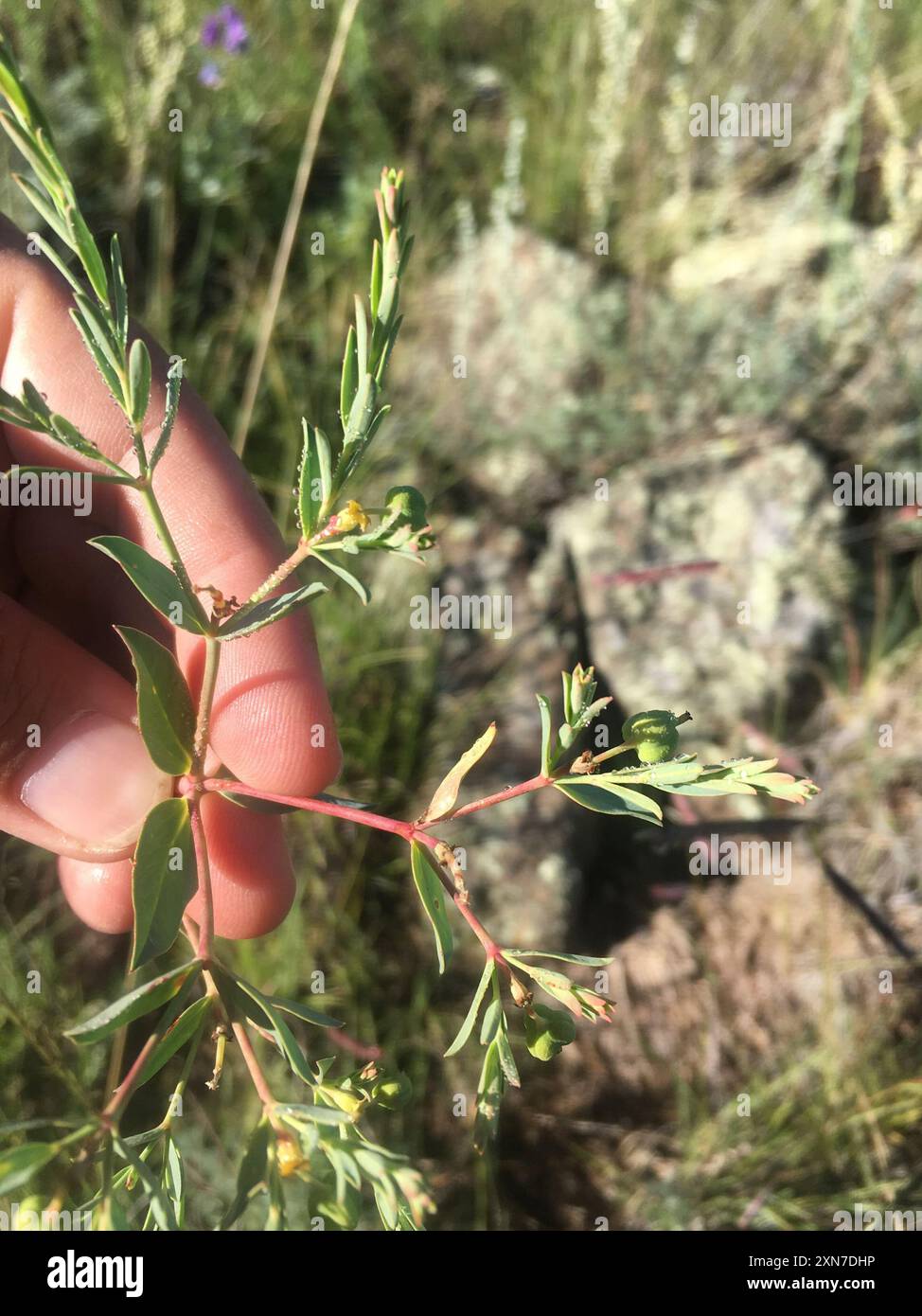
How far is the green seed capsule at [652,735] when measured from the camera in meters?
0.97

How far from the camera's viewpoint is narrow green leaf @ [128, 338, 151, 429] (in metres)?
0.87

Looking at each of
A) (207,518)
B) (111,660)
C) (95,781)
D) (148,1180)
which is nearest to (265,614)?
(148,1180)

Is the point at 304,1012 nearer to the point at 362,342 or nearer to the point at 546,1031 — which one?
the point at 546,1031

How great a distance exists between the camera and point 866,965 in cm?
225

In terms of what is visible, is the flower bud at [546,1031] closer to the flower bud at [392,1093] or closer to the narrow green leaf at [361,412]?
the flower bud at [392,1093]

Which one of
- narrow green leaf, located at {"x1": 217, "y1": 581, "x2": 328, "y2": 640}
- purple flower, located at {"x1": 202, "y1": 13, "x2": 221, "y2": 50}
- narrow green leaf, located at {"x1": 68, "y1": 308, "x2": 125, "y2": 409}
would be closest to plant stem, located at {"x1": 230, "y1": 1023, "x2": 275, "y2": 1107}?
narrow green leaf, located at {"x1": 217, "y1": 581, "x2": 328, "y2": 640}

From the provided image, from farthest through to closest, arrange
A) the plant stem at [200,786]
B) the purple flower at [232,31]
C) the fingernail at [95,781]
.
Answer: the purple flower at [232,31] < the fingernail at [95,781] < the plant stem at [200,786]

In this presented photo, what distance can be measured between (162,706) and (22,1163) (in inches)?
15.8

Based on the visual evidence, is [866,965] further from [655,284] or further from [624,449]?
[655,284]

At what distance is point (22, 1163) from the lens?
77 cm

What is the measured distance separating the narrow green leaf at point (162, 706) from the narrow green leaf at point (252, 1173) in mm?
350

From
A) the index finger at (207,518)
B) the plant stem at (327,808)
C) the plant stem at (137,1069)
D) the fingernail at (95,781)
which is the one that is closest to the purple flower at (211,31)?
the index finger at (207,518)

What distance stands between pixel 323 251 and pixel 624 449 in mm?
1024

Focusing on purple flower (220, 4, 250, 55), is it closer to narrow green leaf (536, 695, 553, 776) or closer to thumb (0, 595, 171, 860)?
thumb (0, 595, 171, 860)
